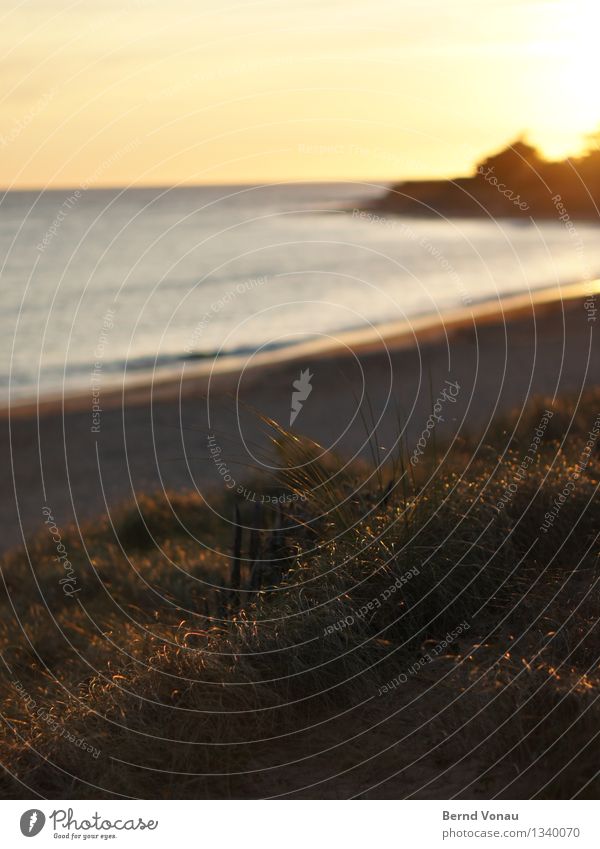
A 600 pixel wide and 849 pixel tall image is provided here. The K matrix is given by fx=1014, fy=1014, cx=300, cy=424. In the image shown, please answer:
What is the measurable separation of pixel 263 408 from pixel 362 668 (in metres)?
14.6

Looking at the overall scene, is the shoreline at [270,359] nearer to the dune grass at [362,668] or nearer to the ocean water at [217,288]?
the ocean water at [217,288]

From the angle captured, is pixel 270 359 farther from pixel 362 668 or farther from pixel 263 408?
pixel 362 668

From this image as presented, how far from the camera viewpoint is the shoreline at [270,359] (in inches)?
821

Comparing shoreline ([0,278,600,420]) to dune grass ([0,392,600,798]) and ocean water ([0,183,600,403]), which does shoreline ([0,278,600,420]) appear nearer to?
ocean water ([0,183,600,403])

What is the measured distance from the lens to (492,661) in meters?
3.70

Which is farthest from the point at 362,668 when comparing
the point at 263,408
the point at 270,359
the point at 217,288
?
the point at 217,288

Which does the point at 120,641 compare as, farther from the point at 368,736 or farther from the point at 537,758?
the point at 537,758

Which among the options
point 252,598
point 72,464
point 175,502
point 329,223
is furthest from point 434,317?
point 329,223

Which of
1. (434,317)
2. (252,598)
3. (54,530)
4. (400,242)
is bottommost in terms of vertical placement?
(252,598)

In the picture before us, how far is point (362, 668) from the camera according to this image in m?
3.84

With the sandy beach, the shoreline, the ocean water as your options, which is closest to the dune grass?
the sandy beach

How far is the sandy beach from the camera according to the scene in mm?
12000

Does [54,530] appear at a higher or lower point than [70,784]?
higher

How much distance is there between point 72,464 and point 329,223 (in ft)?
261
